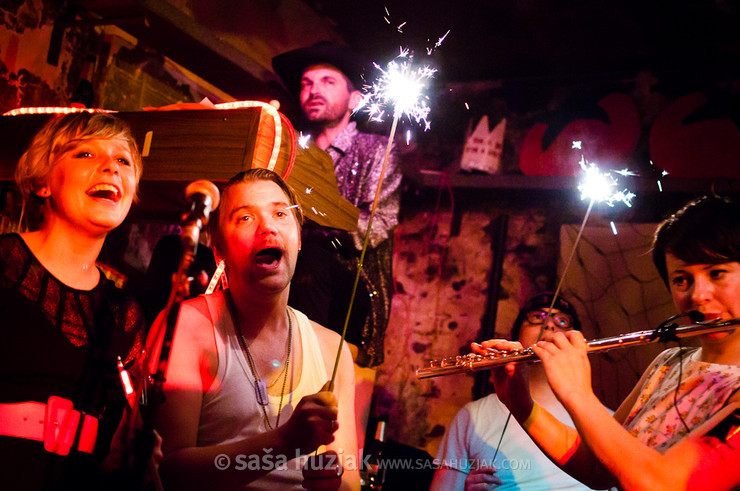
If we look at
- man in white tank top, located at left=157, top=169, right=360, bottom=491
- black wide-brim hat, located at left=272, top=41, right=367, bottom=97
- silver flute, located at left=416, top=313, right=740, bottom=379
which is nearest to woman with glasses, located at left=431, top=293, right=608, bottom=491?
silver flute, located at left=416, top=313, right=740, bottom=379

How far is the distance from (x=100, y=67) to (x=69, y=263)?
1971mm

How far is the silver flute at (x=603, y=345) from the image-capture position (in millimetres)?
1976

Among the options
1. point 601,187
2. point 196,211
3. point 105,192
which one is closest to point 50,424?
point 105,192

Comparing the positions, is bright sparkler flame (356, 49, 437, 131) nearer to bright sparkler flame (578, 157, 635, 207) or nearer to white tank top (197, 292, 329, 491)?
white tank top (197, 292, 329, 491)

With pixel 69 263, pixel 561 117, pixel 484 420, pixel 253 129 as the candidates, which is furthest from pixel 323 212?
pixel 561 117

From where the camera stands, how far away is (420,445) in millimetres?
5312

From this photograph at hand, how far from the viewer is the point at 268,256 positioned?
2.23 m

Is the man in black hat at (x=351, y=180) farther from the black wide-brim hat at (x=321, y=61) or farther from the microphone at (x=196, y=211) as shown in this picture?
the microphone at (x=196, y=211)

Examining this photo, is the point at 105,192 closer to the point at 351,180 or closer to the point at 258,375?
the point at 258,375

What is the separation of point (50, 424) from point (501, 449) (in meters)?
2.32

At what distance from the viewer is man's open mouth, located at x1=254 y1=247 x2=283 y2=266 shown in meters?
2.21

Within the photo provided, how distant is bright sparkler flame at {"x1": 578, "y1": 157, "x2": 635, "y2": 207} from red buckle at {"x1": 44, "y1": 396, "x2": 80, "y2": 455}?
3989 mm

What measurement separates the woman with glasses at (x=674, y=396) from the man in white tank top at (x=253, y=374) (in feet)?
2.18

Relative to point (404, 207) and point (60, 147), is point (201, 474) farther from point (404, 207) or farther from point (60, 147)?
point (404, 207)
